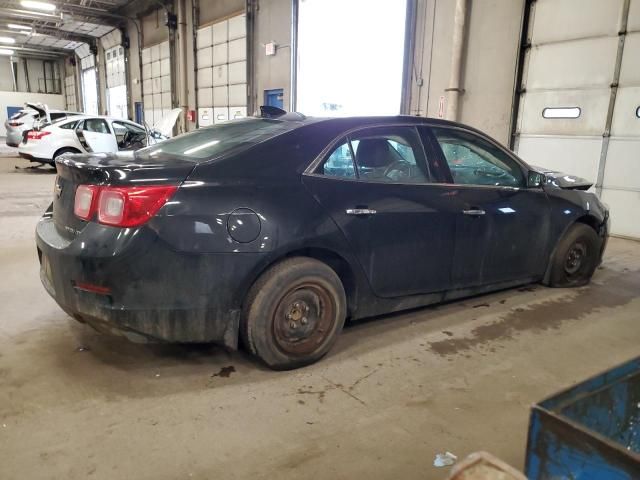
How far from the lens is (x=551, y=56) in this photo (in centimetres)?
746

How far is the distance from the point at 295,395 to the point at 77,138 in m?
11.6

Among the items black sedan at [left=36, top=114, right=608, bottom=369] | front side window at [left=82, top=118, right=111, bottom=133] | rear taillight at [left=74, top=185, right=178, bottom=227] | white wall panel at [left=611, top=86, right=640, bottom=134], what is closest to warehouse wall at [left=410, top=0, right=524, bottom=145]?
white wall panel at [left=611, top=86, right=640, bottom=134]

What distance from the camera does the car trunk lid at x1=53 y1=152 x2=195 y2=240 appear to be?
2.29 meters

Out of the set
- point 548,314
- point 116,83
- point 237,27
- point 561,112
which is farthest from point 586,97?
point 116,83

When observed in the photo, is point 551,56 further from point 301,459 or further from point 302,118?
point 301,459

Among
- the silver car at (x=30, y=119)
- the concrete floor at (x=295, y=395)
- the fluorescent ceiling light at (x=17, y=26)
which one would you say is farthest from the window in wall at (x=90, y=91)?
the concrete floor at (x=295, y=395)

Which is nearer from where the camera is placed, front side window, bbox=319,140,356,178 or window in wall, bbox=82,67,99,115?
front side window, bbox=319,140,356,178

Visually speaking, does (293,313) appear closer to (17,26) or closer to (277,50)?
(277,50)

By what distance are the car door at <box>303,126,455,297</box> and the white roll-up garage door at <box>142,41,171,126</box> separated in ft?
53.3

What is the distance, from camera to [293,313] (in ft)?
8.77

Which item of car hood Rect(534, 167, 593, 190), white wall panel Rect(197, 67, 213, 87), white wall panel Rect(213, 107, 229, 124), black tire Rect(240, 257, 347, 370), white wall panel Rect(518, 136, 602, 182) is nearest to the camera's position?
black tire Rect(240, 257, 347, 370)

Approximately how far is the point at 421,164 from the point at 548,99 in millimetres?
5533

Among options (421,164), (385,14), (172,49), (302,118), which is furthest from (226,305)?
(172,49)

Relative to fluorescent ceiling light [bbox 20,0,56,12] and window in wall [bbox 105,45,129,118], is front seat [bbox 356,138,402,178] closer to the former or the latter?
fluorescent ceiling light [bbox 20,0,56,12]
